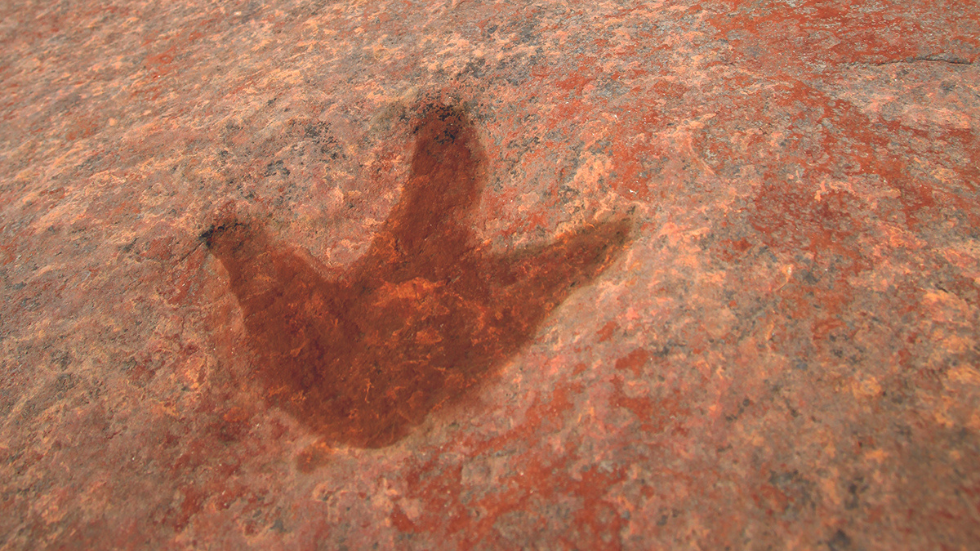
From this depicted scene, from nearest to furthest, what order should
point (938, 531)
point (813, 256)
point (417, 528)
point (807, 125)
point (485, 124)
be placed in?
1. point (938, 531)
2. point (417, 528)
3. point (813, 256)
4. point (807, 125)
5. point (485, 124)

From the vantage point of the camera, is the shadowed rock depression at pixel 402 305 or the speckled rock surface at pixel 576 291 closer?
the speckled rock surface at pixel 576 291

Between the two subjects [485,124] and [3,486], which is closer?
[3,486]

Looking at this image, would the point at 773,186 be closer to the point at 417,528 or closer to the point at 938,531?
the point at 938,531

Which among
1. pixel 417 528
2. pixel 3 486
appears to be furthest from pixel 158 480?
pixel 417 528

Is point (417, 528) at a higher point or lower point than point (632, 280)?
lower

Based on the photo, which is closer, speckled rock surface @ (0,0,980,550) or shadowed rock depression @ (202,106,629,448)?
speckled rock surface @ (0,0,980,550)
